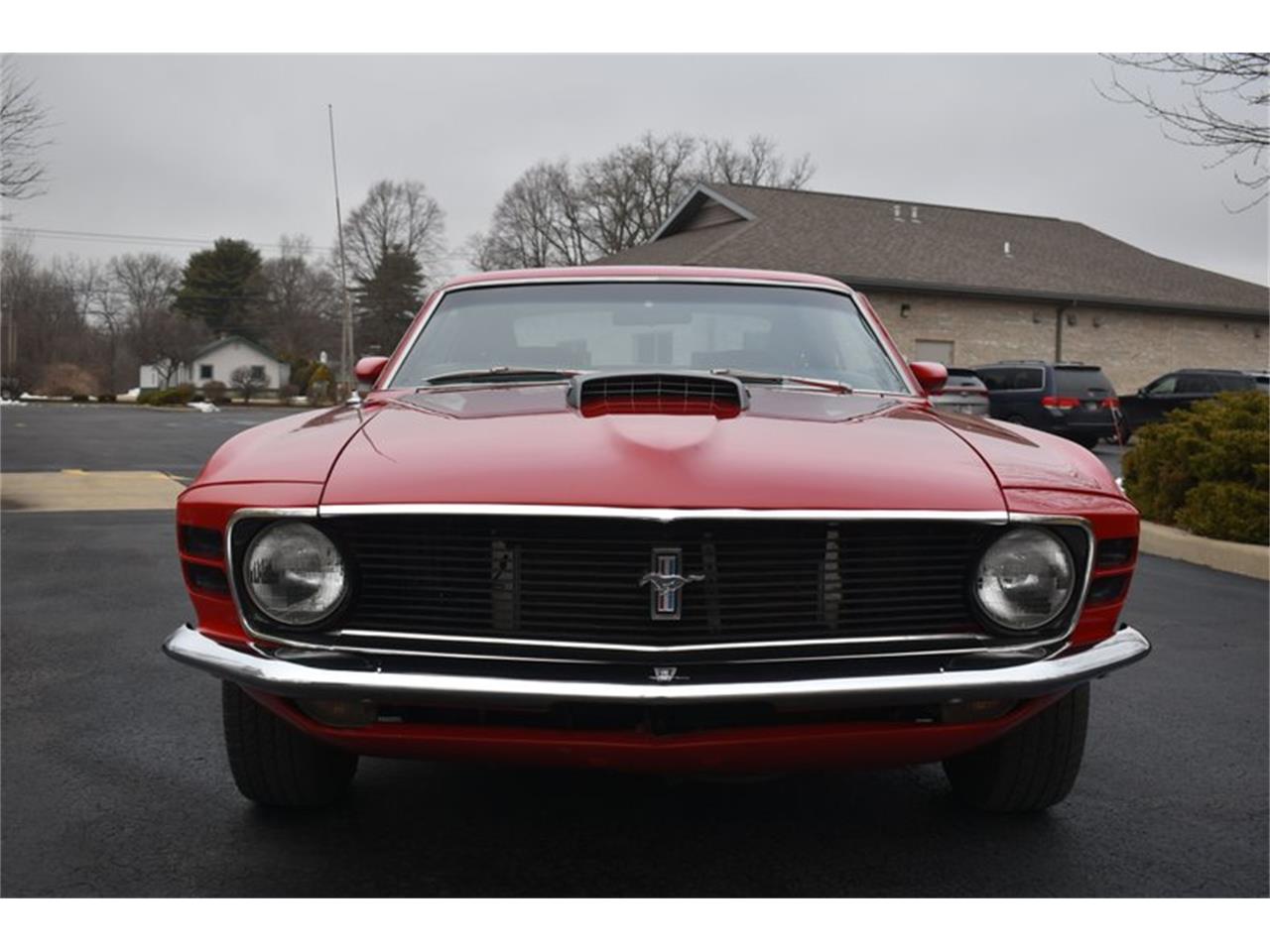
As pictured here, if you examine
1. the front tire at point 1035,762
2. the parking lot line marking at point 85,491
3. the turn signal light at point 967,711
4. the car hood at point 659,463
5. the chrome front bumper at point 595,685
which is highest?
the car hood at point 659,463

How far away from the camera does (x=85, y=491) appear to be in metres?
10.9

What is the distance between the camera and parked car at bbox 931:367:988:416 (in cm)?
1752

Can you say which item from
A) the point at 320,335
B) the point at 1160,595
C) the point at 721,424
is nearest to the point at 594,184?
the point at 320,335

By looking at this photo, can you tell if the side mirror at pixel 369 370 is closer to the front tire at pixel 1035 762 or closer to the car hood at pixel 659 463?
the car hood at pixel 659 463

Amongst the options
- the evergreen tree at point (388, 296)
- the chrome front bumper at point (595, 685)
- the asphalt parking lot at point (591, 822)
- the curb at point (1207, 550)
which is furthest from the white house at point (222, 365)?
the chrome front bumper at point (595, 685)

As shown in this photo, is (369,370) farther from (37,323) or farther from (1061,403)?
(37,323)

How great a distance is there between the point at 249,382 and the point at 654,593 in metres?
58.4

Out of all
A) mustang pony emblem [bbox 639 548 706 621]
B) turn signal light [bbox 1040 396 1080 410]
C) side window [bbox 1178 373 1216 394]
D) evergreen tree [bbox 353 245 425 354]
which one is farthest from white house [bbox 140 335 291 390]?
mustang pony emblem [bbox 639 548 706 621]

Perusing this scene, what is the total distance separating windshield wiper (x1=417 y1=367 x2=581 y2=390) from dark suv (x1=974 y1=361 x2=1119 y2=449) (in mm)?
17333

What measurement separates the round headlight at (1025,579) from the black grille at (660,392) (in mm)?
738

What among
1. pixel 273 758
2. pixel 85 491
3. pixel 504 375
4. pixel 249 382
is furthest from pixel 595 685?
pixel 249 382

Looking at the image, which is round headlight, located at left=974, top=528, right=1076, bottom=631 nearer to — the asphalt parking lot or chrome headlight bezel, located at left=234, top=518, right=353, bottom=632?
the asphalt parking lot

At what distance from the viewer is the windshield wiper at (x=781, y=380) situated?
338cm

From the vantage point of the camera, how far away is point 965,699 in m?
2.27
